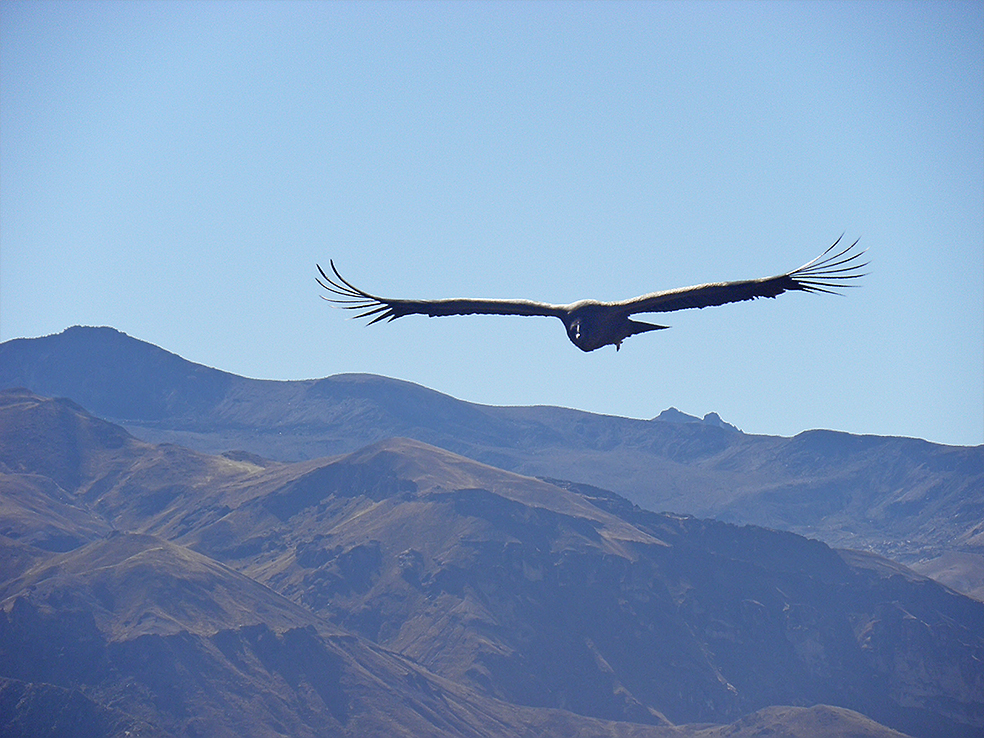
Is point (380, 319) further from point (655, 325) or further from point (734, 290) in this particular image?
point (734, 290)

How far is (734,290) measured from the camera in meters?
26.4

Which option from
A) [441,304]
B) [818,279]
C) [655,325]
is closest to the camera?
[818,279]

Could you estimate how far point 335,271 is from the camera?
2809 cm

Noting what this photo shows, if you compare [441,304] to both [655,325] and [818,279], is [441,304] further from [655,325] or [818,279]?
[818,279]

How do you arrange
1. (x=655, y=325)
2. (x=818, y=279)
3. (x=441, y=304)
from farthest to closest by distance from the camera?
(x=441, y=304) → (x=655, y=325) → (x=818, y=279)

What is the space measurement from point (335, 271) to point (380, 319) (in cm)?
250

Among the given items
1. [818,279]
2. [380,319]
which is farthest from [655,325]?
[380,319]

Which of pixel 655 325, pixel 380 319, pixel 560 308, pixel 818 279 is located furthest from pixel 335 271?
pixel 818 279

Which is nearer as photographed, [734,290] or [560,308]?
[734,290]

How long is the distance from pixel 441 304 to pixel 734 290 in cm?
755

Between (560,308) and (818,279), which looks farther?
(560,308)

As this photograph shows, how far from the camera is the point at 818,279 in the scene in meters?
25.7

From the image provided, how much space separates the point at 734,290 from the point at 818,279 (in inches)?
71.4

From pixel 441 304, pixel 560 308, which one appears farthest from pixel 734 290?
Result: pixel 441 304
